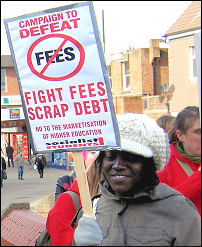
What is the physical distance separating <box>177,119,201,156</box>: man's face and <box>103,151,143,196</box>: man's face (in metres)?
0.62

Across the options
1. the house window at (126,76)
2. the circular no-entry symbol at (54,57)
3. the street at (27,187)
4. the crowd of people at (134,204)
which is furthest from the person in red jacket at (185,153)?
the house window at (126,76)

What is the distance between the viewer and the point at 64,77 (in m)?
2.23

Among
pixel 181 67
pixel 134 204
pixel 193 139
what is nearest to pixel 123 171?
pixel 134 204

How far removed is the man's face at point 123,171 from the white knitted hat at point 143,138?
0.04m

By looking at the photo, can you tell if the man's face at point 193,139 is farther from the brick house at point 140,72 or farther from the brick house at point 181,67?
the brick house at point 140,72

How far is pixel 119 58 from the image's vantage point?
2827 centimetres

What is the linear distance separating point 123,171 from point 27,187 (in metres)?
15.2

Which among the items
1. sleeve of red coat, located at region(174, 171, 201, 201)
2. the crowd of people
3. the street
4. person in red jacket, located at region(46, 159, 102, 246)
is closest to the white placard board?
the crowd of people

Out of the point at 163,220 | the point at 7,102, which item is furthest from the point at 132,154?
the point at 7,102

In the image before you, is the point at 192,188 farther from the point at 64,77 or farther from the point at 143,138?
the point at 64,77

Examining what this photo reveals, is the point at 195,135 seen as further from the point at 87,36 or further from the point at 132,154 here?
the point at 87,36

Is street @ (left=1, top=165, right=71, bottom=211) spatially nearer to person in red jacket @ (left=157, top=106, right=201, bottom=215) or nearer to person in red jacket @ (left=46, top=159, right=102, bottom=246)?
person in red jacket @ (left=157, top=106, right=201, bottom=215)

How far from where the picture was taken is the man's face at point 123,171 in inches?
86.7

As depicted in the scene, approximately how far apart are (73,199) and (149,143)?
0.47m
